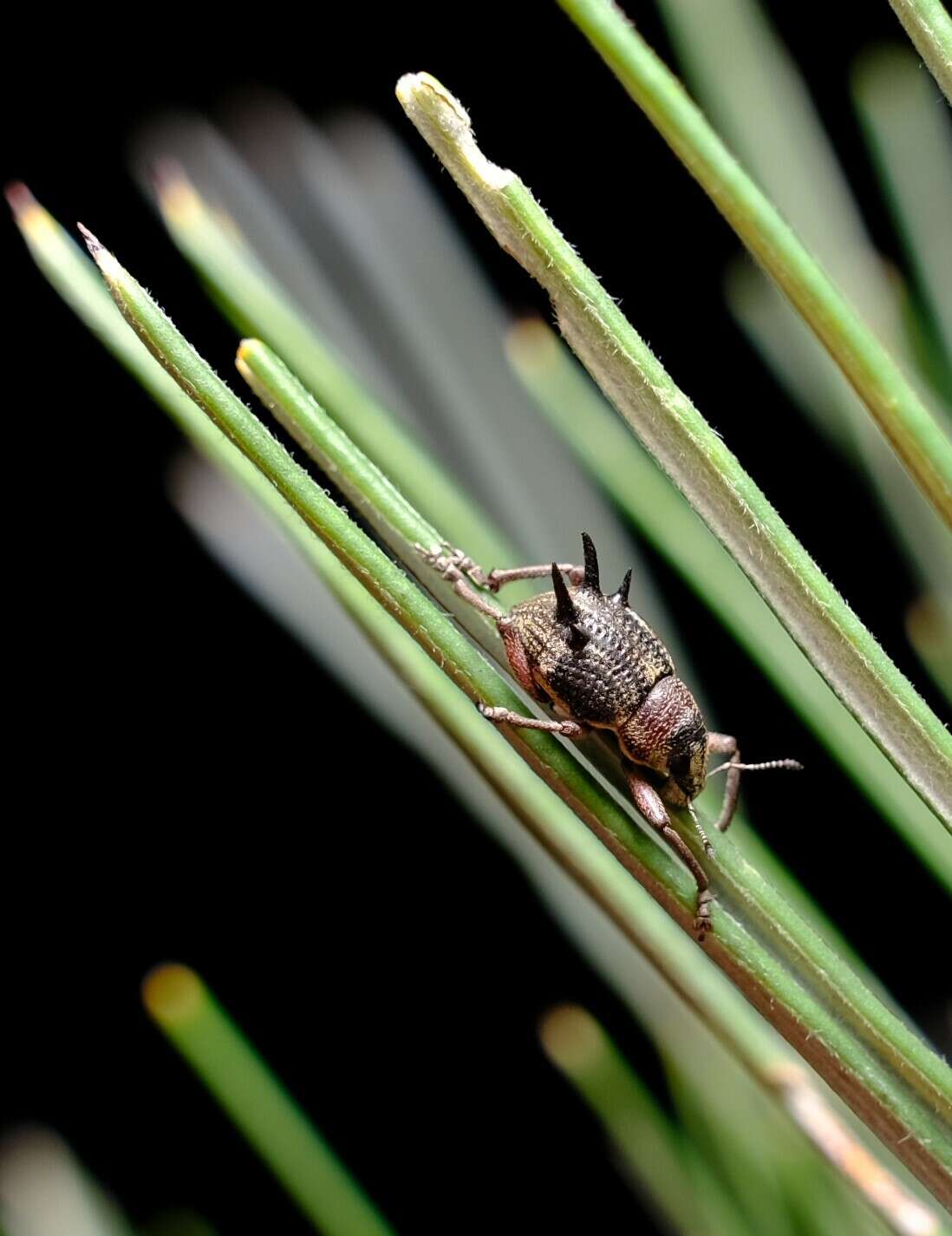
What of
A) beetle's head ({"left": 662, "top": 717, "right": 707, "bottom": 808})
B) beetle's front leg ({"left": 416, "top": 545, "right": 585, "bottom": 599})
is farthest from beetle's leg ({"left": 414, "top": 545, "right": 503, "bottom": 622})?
beetle's head ({"left": 662, "top": 717, "right": 707, "bottom": 808})

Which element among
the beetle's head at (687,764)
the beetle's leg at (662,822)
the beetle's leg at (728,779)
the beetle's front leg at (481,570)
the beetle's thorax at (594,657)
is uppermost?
the beetle's front leg at (481,570)

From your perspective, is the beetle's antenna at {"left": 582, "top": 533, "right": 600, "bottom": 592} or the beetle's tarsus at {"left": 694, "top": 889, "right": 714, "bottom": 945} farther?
the beetle's antenna at {"left": 582, "top": 533, "right": 600, "bottom": 592}

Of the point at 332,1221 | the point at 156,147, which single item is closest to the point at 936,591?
the point at 332,1221

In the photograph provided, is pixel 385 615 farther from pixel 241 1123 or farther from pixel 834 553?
pixel 834 553

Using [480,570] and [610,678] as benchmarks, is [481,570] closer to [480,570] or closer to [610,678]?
[480,570]

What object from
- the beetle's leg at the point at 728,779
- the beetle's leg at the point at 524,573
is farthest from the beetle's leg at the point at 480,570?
the beetle's leg at the point at 728,779

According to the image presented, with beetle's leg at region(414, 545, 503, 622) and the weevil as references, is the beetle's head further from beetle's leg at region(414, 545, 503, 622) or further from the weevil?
beetle's leg at region(414, 545, 503, 622)

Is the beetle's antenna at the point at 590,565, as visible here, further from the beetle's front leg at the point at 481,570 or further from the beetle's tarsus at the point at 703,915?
the beetle's tarsus at the point at 703,915
